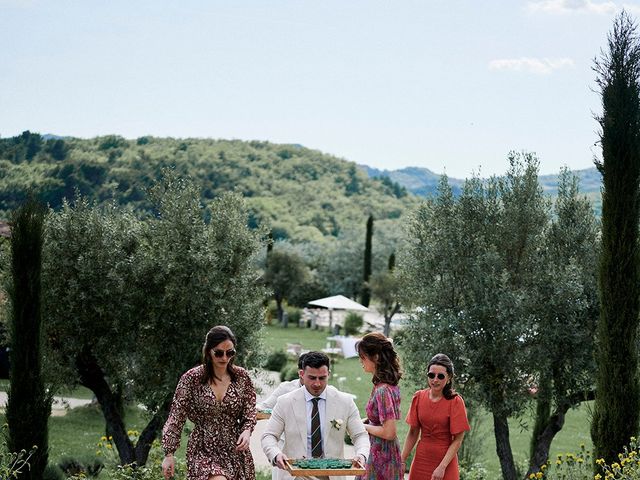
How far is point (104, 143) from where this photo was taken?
119 meters

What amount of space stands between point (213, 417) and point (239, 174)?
116092 millimetres

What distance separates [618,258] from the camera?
1084cm

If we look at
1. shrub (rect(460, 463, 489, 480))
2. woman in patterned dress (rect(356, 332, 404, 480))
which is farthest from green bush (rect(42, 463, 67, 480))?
woman in patterned dress (rect(356, 332, 404, 480))

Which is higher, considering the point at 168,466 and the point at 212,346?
the point at 212,346

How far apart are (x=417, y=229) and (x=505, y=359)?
2.29 metres

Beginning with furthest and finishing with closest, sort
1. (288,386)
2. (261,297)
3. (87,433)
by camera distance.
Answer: (87,433) → (261,297) → (288,386)

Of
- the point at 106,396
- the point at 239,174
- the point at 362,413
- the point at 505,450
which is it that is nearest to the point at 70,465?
the point at 106,396

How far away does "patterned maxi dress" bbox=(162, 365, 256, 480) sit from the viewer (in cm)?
607

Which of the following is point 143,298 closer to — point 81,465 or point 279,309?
point 81,465

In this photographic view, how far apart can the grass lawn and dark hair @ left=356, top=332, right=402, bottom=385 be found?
5.27 metres

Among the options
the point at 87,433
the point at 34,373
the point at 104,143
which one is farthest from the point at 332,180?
the point at 34,373

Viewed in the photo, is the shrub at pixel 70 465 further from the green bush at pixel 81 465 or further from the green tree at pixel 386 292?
the green tree at pixel 386 292

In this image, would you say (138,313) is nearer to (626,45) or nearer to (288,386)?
(288,386)

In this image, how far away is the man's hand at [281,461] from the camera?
5.89 meters
